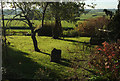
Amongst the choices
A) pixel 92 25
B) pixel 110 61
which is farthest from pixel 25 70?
pixel 92 25

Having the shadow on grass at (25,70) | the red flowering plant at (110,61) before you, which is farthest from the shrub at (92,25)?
the red flowering plant at (110,61)

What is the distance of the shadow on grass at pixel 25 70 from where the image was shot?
828 centimetres

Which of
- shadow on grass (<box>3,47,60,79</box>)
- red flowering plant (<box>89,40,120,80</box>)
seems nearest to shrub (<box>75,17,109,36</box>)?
shadow on grass (<box>3,47,60,79</box>)

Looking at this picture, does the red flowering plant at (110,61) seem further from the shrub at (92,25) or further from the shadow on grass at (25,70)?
the shrub at (92,25)

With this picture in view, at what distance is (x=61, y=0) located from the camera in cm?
1639

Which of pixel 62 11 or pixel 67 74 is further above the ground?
pixel 62 11

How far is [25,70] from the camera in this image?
31.0ft

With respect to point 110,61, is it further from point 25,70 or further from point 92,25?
point 92,25

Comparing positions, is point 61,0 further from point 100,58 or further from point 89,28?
point 100,58

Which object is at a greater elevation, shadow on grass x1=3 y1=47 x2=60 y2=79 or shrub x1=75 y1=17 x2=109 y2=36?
shrub x1=75 y1=17 x2=109 y2=36

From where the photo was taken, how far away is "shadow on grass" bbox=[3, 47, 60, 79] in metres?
8.28

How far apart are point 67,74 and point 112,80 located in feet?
8.60

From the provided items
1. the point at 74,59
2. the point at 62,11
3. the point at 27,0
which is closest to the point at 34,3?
the point at 27,0

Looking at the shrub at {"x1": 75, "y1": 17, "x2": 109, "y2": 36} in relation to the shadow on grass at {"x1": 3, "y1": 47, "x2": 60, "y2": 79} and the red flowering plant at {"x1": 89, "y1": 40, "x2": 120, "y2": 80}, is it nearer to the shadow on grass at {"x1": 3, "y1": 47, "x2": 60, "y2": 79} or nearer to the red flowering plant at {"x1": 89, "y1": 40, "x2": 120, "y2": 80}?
the shadow on grass at {"x1": 3, "y1": 47, "x2": 60, "y2": 79}
